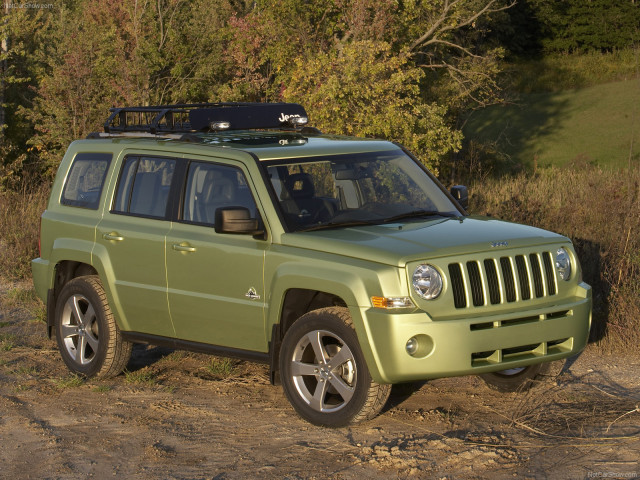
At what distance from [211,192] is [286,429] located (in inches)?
71.9

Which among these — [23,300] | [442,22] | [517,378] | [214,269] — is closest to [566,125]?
[442,22]

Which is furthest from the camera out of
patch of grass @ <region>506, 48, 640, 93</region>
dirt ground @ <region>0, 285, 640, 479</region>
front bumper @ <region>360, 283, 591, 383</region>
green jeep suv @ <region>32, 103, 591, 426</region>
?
patch of grass @ <region>506, 48, 640, 93</region>

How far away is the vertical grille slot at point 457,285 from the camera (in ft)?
20.7

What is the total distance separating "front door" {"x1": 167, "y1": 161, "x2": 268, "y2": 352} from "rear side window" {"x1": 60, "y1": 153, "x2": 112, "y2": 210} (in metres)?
1.06

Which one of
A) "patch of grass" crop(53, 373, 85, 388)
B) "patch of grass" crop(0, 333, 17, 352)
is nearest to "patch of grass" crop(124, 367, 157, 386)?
"patch of grass" crop(53, 373, 85, 388)

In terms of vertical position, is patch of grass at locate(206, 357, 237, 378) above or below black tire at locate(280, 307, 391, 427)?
below

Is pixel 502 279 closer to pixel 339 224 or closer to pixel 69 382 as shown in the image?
pixel 339 224

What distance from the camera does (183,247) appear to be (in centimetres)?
742

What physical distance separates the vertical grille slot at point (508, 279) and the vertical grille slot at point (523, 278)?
64 mm

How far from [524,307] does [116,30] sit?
17.7 m

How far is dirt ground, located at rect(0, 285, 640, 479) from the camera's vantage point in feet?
19.1

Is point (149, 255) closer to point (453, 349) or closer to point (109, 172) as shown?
point (109, 172)

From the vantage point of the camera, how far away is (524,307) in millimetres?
6559

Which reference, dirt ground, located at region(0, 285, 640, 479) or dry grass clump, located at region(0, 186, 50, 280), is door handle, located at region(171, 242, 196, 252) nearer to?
dirt ground, located at region(0, 285, 640, 479)
